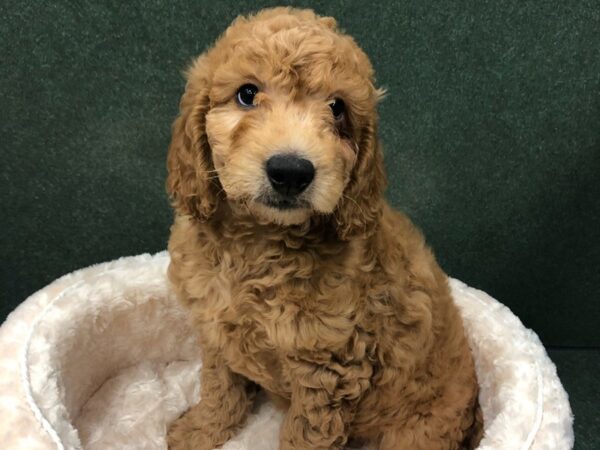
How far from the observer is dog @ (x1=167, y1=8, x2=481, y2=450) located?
150 cm

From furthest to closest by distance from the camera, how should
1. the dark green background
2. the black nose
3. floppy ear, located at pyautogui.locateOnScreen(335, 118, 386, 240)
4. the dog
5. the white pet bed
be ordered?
1. the dark green background
2. the white pet bed
3. floppy ear, located at pyautogui.locateOnScreen(335, 118, 386, 240)
4. the dog
5. the black nose

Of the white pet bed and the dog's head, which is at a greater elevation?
the dog's head

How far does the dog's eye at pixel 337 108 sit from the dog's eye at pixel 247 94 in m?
0.19

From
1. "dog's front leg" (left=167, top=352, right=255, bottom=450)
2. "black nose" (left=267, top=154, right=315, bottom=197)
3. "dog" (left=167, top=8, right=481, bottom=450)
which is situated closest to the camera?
Result: "black nose" (left=267, top=154, right=315, bottom=197)

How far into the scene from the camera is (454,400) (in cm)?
202

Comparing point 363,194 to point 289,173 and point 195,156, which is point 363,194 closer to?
point 289,173

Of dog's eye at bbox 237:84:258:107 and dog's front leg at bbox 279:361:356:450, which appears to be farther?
dog's front leg at bbox 279:361:356:450

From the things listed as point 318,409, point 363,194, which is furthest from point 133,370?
point 363,194

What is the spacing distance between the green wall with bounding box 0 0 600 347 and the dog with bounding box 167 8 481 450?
77 cm

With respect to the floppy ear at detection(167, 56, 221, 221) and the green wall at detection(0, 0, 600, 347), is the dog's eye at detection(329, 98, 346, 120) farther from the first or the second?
the green wall at detection(0, 0, 600, 347)

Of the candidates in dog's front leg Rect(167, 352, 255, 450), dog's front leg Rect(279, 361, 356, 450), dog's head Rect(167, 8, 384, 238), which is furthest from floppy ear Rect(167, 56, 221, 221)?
dog's front leg Rect(167, 352, 255, 450)

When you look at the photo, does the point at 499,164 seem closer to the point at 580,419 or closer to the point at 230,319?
the point at 580,419

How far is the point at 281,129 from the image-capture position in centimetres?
145

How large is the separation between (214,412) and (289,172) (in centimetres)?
117
